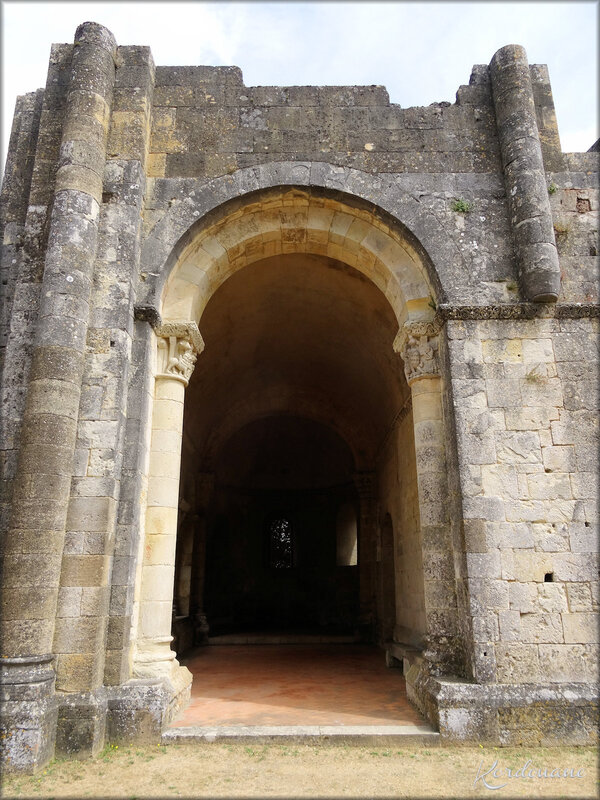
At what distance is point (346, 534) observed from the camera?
1594cm


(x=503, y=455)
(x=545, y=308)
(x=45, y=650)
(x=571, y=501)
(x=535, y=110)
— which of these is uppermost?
(x=535, y=110)

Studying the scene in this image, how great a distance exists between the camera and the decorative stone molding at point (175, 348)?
21.2 feet

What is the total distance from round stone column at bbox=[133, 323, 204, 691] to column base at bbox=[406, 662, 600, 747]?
2.61 meters

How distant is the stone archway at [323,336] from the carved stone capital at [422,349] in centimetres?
1

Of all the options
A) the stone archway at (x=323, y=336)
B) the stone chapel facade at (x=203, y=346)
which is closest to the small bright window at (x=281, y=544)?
the stone archway at (x=323, y=336)

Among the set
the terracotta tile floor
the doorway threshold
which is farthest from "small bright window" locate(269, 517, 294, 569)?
the terracotta tile floor

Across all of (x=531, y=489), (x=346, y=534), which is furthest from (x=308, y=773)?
(x=346, y=534)

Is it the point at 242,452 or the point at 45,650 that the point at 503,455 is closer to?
the point at 45,650

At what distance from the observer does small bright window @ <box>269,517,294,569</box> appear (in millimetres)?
16203

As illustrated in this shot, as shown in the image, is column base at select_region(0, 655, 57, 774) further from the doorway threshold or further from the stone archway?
the doorway threshold

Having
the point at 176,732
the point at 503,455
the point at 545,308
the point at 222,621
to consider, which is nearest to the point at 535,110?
the point at 545,308

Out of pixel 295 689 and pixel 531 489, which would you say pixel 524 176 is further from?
pixel 295 689

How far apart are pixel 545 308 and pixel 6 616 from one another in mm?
6084

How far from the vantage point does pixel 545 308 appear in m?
6.16
